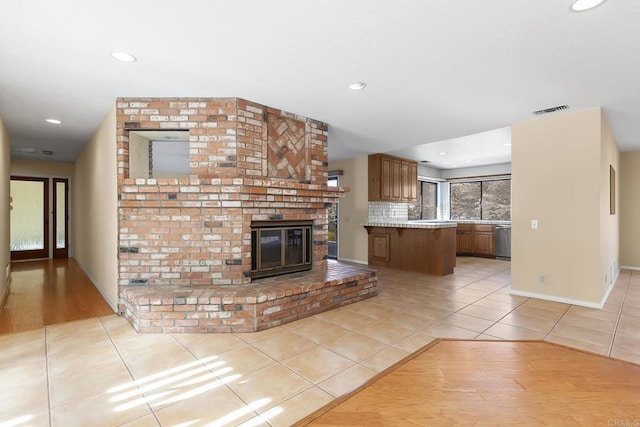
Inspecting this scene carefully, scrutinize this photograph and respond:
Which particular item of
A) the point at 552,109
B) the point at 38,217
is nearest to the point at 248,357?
the point at 552,109

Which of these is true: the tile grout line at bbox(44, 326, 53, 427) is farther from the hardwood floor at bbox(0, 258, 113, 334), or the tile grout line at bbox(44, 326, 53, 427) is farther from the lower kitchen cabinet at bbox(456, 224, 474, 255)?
the lower kitchen cabinet at bbox(456, 224, 474, 255)

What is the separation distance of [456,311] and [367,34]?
2.98m

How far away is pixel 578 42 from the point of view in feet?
7.26

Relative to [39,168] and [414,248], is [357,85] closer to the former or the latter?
[414,248]

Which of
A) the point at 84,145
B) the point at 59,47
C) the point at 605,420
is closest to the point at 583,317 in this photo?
the point at 605,420

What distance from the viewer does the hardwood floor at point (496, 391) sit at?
1728 mm

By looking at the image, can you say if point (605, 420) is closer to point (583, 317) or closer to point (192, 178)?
point (583, 317)

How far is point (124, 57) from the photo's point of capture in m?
2.44

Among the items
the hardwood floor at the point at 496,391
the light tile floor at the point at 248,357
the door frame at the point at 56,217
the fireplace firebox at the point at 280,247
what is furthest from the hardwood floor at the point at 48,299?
the hardwood floor at the point at 496,391

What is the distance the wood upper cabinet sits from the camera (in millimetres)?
6531

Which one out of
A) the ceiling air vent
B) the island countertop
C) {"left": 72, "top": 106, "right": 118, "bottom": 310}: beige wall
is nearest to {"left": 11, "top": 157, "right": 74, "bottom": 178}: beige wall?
{"left": 72, "top": 106, "right": 118, "bottom": 310}: beige wall

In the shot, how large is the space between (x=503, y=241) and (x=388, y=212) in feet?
9.03

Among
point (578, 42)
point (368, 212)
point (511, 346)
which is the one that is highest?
point (578, 42)

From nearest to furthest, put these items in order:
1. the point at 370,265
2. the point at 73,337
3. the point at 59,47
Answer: the point at 59,47 < the point at 73,337 < the point at 370,265
